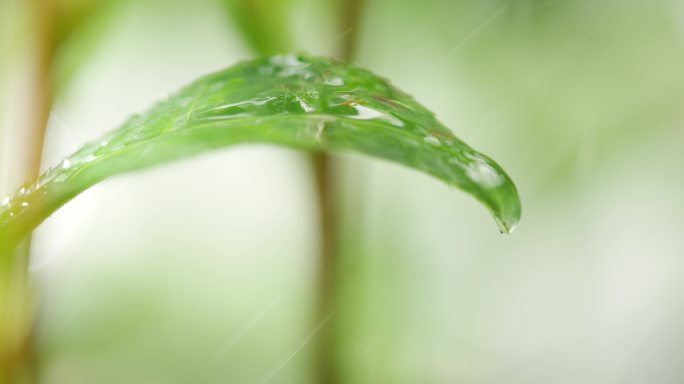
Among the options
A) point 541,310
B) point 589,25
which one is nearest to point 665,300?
point 541,310

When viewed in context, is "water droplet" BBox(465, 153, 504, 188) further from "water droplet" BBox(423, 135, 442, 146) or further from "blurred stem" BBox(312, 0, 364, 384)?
"blurred stem" BBox(312, 0, 364, 384)

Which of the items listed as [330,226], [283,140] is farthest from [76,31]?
[283,140]

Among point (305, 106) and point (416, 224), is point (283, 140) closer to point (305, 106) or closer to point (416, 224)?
point (305, 106)

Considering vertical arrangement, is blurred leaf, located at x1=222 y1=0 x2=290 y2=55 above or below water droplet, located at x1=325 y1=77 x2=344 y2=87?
above

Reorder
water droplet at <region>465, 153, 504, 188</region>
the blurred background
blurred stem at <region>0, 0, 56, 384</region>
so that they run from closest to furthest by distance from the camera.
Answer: water droplet at <region>465, 153, 504, 188</region>, blurred stem at <region>0, 0, 56, 384</region>, the blurred background

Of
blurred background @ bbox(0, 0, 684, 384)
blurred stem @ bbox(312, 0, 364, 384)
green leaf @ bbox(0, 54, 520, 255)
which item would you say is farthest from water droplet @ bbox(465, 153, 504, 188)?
blurred background @ bbox(0, 0, 684, 384)

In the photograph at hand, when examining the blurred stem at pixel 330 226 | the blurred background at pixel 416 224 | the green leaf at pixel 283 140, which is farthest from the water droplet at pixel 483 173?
the blurred background at pixel 416 224
